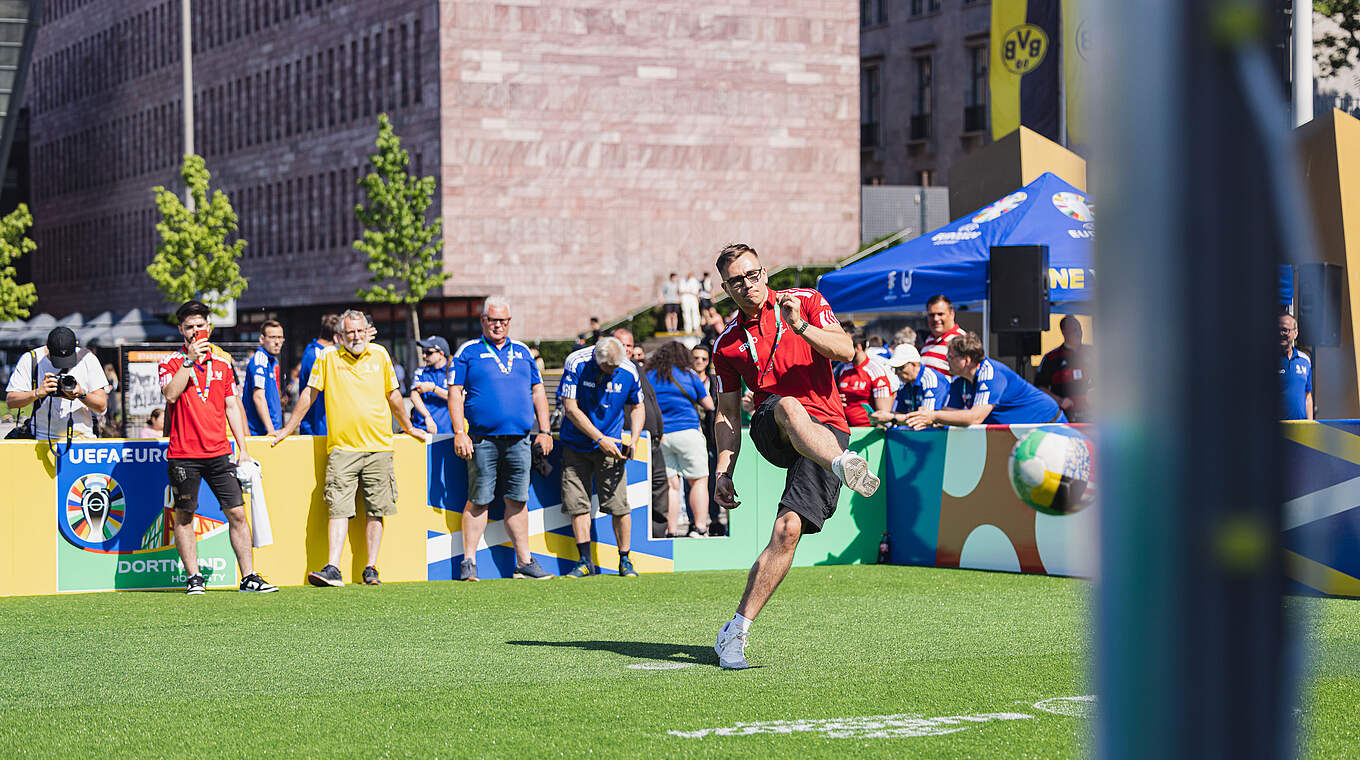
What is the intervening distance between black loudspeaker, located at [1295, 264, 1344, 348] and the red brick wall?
5470 centimetres

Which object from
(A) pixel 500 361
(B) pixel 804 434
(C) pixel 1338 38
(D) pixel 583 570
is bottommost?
(D) pixel 583 570

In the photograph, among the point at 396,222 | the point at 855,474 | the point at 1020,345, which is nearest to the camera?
the point at 855,474

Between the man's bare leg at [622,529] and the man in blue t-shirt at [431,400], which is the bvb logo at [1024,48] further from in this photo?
the man's bare leg at [622,529]

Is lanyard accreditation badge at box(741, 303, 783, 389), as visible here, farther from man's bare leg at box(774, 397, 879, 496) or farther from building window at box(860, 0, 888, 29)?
building window at box(860, 0, 888, 29)

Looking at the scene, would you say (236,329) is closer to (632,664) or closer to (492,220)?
(492,220)

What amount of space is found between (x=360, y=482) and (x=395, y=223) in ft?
120

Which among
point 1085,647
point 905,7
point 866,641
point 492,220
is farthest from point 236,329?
point 1085,647

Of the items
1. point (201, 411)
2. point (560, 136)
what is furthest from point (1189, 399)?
point (560, 136)

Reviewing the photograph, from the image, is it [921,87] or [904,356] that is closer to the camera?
[904,356]

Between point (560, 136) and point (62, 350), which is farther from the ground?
point (560, 136)

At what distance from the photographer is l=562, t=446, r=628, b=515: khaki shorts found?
12.6 metres

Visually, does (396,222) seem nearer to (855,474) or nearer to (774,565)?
(774,565)

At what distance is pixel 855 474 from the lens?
23.6 ft

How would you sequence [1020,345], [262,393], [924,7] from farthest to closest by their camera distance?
[924,7] < [1020,345] < [262,393]
